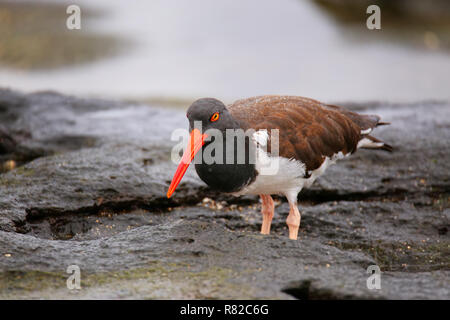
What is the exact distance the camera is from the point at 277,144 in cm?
529

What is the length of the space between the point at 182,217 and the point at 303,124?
1.59 m

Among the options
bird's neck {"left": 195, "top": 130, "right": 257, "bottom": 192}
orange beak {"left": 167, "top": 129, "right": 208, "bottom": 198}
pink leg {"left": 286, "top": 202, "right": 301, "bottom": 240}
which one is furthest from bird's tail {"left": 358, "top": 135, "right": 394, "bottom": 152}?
orange beak {"left": 167, "top": 129, "right": 208, "bottom": 198}

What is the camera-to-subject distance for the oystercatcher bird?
4941mm

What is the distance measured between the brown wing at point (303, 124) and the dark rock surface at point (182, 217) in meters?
0.81

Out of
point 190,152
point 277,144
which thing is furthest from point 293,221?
point 190,152

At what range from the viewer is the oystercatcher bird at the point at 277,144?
4.94 meters

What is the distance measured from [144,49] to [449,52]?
7530 millimetres

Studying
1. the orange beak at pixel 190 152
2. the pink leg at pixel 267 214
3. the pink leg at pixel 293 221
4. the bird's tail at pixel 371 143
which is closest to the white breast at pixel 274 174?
the pink leg at pixel 293 221

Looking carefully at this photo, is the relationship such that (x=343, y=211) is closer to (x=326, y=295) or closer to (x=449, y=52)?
(x=326, y=295)

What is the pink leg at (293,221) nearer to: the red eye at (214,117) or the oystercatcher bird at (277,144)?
the oystercatcher bird at (277,144)

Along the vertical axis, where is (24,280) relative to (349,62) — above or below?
below

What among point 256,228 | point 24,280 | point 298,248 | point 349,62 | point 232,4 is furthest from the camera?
point 232,4
